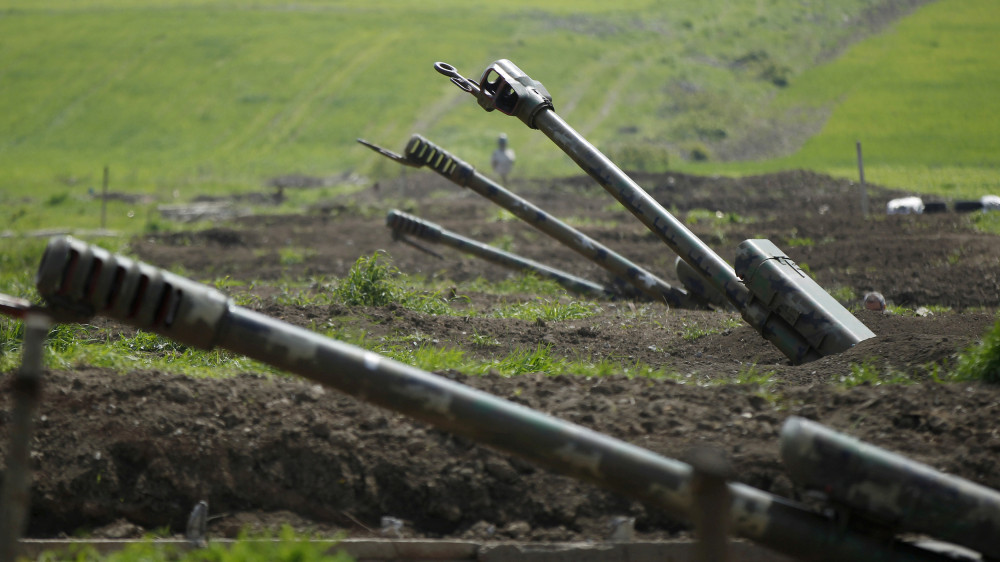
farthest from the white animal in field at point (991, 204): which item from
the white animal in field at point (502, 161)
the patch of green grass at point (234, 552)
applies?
the patch of green grass at point (234, 552)

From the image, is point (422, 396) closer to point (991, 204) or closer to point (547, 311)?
point (547, 311)

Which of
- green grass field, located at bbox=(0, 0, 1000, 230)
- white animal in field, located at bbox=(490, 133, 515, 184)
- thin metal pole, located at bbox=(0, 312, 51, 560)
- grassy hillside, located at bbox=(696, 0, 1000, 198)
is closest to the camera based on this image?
thin metal pole, located at bbox=(0, 312, 51, 560)

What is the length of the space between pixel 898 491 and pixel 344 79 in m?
49.4

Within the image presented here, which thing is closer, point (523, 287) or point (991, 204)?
point (523, 287)

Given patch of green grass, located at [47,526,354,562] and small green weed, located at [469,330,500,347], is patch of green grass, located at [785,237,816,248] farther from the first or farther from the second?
patch of green grass, located at [47,526,354,562]

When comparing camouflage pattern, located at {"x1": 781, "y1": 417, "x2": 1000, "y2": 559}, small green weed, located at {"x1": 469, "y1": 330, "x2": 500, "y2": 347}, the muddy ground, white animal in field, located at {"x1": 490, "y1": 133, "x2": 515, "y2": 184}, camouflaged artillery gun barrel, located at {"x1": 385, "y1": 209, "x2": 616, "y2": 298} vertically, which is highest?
camouflage pattern, located at {"x1": 781, "y1": 417, "x2": 1000, "y2": 559}

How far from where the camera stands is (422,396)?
4.03 m

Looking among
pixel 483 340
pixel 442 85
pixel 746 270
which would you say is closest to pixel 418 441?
pixel 483 340

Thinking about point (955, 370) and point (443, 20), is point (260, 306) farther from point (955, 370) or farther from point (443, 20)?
point (443, 20)

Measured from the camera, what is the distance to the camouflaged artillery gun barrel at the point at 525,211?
998cm

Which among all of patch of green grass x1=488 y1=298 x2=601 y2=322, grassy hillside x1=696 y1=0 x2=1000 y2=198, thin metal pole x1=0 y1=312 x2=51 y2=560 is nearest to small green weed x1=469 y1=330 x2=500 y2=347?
patch of green grass x1=488 y1=298 x2=601 y2=322

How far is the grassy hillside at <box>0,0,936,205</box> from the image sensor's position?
41250 mm

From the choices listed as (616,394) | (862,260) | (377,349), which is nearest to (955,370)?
(616,394)

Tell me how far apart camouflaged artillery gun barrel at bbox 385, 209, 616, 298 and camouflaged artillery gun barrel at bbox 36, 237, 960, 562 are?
741 cm
